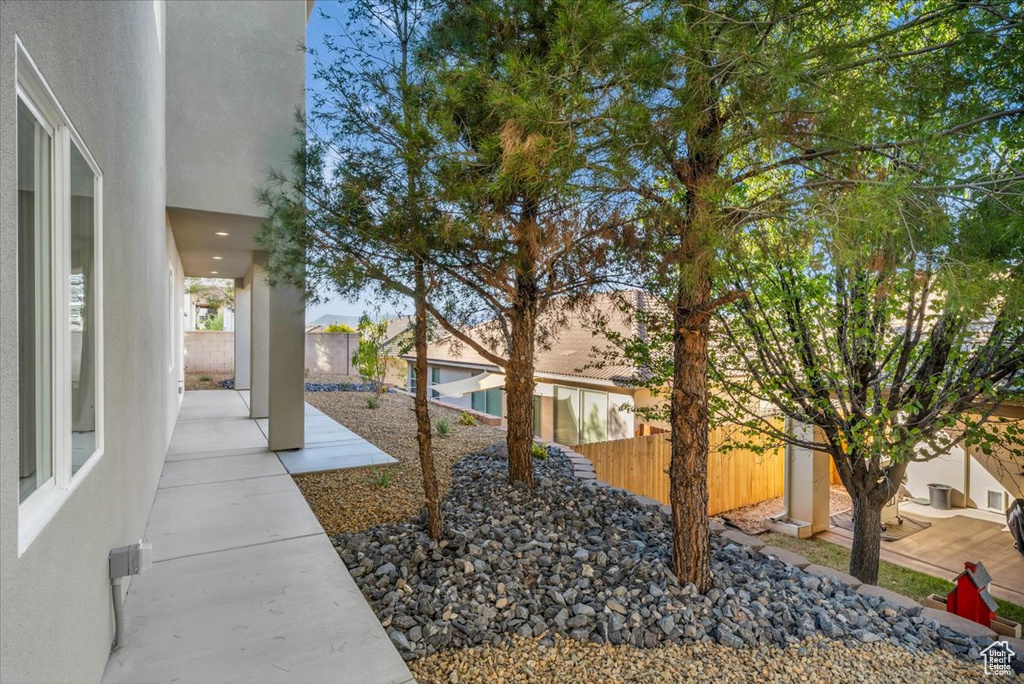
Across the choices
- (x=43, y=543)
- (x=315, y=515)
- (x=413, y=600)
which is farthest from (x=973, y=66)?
(x=315, y=515)

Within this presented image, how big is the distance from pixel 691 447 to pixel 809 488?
236 inches

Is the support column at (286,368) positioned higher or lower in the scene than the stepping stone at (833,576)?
higher

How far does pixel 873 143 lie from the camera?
10.3 ft

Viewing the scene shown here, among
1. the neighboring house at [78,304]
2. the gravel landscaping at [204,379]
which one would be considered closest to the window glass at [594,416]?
the neighboring house at [78,304]

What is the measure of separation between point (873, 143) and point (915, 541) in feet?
24.5

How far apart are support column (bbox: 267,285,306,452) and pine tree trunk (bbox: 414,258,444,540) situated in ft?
9.90

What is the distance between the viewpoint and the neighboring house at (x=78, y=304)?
145 cm

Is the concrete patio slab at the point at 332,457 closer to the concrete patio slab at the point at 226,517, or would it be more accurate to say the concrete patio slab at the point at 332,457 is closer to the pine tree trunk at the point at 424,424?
the concrete patio slab at the point at 226,517

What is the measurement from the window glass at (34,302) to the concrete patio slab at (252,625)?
1277 millimetres

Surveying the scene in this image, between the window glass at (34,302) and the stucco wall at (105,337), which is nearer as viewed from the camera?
the stucco wall at (105,337)

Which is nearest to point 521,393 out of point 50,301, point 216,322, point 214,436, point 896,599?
point 896,599

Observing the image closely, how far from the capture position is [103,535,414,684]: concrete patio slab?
2498mm

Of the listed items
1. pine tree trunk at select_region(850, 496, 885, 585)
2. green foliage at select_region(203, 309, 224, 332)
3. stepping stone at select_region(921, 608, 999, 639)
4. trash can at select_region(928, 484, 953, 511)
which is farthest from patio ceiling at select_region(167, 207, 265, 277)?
trash can at select_region(928, 484, 953, 511)

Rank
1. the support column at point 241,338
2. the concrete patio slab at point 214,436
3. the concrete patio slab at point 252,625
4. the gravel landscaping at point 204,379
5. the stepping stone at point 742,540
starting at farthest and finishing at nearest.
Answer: the gravel landscaping at point 204,379, the support column at point 241,338, the concrete patio slab at point 214,436, the stepping stone at point 742,540, the concrete patio slab at point 252,625
